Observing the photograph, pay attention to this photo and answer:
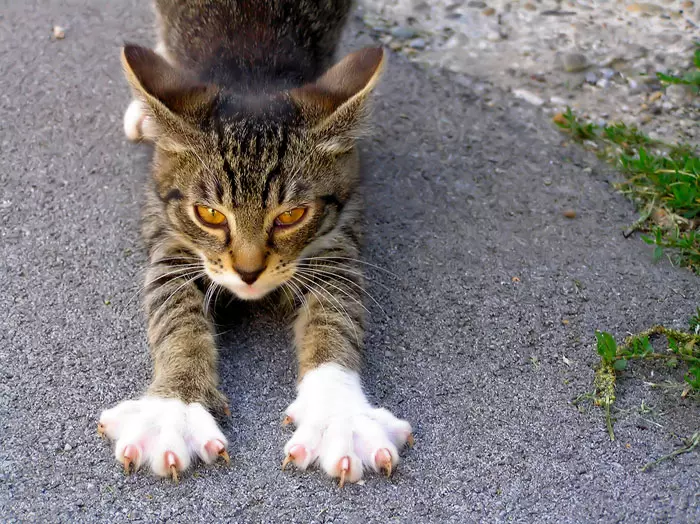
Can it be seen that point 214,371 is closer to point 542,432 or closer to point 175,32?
point 542,432

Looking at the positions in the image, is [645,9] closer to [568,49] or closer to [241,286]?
[568,49]

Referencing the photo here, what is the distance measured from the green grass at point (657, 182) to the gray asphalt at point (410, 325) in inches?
3.6

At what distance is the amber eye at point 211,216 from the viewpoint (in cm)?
290

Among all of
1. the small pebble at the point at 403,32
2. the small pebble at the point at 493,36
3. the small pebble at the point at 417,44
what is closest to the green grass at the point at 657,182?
the small pebble at the point at 493,36

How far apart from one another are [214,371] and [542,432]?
1.20 metres

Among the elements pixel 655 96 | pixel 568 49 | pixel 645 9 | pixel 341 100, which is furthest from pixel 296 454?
pixel 645 9

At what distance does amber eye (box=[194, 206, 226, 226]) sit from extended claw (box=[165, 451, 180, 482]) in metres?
0.85

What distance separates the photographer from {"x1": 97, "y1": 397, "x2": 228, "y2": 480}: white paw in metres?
2.52

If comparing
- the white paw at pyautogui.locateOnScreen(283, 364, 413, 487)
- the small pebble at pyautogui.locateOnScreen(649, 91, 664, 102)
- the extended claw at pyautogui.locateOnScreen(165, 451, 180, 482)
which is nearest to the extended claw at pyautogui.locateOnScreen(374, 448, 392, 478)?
the white paw at pyautogui.locateOnScreen(283, 364, 413, 487)

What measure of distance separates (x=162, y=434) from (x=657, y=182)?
2.63 metres

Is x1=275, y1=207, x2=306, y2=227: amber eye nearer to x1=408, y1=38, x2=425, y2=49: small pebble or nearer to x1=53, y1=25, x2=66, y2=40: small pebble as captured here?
x1=408, y1=38, x2=425, y2=49: small pebble

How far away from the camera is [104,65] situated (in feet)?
15.1

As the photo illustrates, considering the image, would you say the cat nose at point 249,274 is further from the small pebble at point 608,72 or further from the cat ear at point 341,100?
the small pebble at point 608,72

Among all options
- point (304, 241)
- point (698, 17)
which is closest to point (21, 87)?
point (304, 241)
